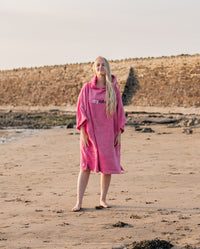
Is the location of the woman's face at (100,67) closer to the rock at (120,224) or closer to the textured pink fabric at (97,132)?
the textured pink fabric at (97,132)

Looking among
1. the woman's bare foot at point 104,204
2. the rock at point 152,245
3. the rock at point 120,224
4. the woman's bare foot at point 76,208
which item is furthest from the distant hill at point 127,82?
the rock at point 152,245

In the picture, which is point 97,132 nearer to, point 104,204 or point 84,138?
point 84,138

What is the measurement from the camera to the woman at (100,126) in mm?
5570

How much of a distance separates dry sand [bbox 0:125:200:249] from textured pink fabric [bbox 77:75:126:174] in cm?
64

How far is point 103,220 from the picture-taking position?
5059 millimetres

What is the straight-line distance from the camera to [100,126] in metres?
5.62

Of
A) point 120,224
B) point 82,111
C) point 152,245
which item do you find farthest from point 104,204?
point 152,245

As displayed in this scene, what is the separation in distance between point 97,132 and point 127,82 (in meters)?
44.9

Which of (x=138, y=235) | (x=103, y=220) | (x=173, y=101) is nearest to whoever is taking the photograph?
(x=138, y=235)

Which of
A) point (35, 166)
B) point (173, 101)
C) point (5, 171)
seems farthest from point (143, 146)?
point (173, 101)

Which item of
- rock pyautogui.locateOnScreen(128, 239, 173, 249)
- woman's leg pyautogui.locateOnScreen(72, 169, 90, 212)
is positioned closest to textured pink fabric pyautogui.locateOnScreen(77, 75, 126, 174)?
woman's leg pyautogui.locateOnScreen(72, 169, 90, 212)

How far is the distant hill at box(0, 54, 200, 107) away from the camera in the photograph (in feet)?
149

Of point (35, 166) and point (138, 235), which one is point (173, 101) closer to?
point (35, 166)

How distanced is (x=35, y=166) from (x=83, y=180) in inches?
169
